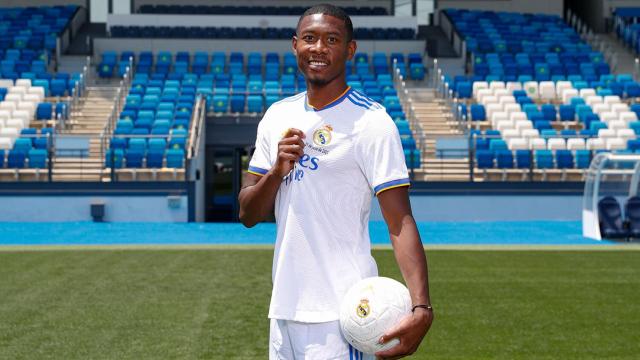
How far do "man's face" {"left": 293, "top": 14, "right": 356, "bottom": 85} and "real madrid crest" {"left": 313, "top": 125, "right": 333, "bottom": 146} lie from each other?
0.18 meters

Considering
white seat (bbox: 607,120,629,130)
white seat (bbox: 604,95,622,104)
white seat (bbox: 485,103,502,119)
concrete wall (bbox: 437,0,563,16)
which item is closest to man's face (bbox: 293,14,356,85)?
white seat (bbox: 607,120,629,130)

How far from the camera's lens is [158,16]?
38344mm

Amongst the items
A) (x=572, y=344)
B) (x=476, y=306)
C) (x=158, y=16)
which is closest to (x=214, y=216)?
(x=158, y=16)

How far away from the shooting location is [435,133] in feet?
91.4

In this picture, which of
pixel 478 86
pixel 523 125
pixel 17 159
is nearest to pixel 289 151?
pixel 17 159

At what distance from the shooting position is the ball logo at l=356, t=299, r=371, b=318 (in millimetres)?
3135

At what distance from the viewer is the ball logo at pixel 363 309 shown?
3.13 meters

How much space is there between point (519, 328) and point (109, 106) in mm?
23919

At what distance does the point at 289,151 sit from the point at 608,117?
1094 inches

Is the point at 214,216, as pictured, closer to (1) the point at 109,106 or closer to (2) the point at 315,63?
(1) the point at 109,106

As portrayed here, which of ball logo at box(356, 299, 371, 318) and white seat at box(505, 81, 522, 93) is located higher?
white seat at box(505, 81, 522, 93)

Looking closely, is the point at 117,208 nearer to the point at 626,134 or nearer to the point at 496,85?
the point at 496,85

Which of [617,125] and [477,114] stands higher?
[477,114]

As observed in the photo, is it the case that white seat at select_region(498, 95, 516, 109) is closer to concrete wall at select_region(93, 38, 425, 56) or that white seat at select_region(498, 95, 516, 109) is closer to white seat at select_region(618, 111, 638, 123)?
white seat at select_region(618, 111, 638, 123)
